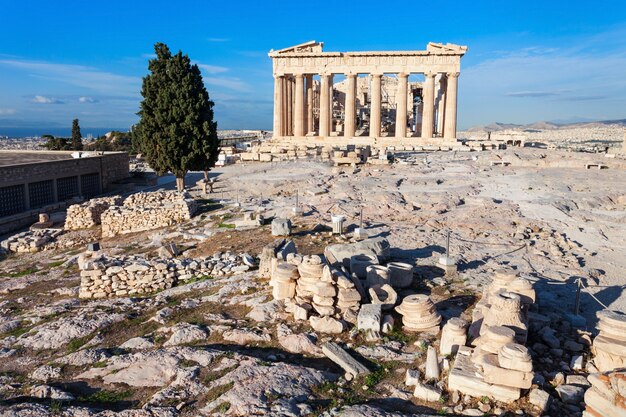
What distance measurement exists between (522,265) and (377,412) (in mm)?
7690

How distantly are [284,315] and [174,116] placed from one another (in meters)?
18.2

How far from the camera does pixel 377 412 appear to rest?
6.10 metres

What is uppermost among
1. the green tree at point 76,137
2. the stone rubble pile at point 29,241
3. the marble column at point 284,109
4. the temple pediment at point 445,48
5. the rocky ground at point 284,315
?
the temple pediment at point 445,48

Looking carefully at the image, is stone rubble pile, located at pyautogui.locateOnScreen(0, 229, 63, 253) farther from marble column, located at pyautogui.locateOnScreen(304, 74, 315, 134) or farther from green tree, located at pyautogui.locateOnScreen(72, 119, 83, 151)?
green tree, located at pyautogui.locateOnScreen(72, 119, 83, 151)

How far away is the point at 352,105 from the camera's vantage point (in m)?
43.9

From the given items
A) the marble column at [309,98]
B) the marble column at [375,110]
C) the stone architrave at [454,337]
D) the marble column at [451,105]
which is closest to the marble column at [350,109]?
the marble column at [375,110]

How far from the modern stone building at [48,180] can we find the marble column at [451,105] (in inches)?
1047

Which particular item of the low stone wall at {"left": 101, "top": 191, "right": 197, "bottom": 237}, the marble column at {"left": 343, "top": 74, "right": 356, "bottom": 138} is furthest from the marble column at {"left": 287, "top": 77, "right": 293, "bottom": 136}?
the low stone wall at {"left": 101, "top": 191, "right": 197, "bottom": 237}

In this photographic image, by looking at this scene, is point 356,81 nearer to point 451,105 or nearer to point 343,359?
point 451,105

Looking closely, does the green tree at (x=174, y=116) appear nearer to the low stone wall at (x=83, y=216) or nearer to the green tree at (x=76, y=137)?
the low stone wall at (x=83, y=216)

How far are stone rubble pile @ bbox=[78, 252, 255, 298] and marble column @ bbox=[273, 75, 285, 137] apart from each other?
3425cm

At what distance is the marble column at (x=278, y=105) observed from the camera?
4522cm

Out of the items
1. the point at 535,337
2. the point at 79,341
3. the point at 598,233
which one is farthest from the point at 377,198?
the point at 79,341

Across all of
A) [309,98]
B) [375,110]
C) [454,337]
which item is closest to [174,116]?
[454,337]
